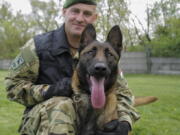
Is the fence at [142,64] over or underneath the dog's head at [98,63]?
underneath

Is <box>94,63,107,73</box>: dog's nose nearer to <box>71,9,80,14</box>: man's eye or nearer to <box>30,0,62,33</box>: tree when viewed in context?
<box>71,9,80,14</box>: man's eye

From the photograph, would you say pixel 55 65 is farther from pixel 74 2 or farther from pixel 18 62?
pixel 74 2

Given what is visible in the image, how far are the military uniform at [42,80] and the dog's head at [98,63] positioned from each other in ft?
0.82

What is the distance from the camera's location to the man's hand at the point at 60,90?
322cm

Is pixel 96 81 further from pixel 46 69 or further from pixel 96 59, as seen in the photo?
pixel 46 69

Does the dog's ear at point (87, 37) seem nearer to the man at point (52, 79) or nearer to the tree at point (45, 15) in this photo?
the man at point (52, 79)

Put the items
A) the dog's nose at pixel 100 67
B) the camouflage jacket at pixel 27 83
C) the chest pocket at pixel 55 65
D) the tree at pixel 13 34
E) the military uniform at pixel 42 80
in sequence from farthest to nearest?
1. the tree at pixel 13 34
2. the chest pocket at pixel 55 65
3. the camouflage jacket at pixel 27 83
4. the military uniform at pixel 42 80
5. the dog's nose at pixel 100 67

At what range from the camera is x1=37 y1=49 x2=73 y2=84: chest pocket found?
3.59 meters

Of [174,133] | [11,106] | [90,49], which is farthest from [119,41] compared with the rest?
[11,106]

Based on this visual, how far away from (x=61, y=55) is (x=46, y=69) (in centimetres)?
21

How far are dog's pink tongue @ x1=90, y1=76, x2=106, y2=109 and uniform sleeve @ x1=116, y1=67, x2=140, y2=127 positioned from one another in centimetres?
42

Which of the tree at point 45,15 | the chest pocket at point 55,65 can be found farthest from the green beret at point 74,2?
the tree at point 45,15

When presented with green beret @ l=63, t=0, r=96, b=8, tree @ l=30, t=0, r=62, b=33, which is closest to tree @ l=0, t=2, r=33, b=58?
tree @ l=30, t=0, r=62, b=33

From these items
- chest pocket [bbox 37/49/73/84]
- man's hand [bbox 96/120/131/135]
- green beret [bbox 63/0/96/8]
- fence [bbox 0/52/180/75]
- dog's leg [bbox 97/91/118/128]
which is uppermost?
green beret [bbox 63/0/96/8]
